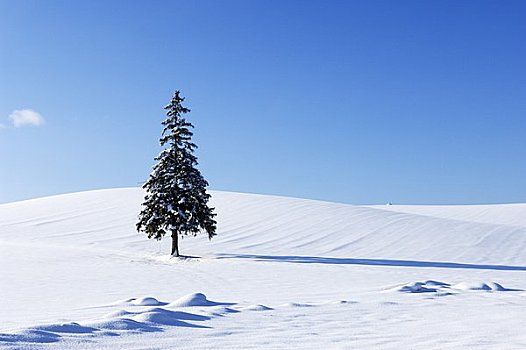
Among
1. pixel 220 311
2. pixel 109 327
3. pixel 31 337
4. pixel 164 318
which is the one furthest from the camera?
pixel 220 311

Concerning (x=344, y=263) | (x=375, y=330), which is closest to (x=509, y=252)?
(x=344, y=263)

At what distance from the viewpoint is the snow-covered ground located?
269 inches

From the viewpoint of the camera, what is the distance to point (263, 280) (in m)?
19.1

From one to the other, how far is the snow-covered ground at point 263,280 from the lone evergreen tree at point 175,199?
207cm

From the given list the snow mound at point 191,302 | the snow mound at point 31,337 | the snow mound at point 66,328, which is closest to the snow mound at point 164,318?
the snow mound at point 66,328

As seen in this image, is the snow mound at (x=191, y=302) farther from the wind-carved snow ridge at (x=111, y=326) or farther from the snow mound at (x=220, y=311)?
the snow mound at (x=220, y=311)

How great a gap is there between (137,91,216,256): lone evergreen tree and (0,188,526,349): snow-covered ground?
2.07 metres

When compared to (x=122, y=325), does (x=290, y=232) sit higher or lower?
higher

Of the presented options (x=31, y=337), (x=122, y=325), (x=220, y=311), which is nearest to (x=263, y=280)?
(x=220, y=311)

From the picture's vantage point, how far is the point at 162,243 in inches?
1475

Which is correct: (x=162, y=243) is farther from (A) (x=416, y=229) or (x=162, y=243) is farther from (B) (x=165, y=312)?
(B) (x=165, y=312)

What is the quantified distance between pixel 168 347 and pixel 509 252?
102ft

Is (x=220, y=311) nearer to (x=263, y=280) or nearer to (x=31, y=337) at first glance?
(x=31, y=337)

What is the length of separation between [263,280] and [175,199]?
13.7 meters
